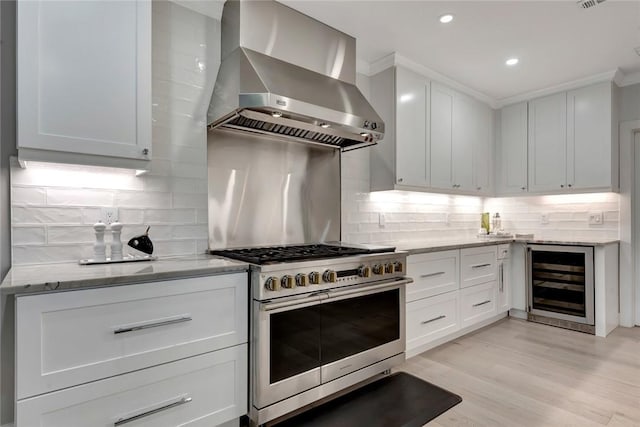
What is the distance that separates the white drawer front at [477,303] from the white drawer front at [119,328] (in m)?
2.29

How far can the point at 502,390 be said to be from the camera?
232 centimetres

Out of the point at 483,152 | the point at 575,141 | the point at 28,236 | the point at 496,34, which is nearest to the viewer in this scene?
the point at 28,236

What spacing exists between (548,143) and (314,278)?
3.49m

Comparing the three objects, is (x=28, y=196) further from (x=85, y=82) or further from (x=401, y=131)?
(x=401, y=131)

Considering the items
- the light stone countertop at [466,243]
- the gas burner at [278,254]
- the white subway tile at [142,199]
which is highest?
the white subway tile at [142,199]

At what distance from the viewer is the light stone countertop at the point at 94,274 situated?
4.15ft

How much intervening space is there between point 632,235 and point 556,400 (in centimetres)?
253

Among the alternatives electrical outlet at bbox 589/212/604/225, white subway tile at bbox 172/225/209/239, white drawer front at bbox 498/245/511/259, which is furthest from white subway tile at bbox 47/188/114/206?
electrical outlet at bbox 589/212/604/225

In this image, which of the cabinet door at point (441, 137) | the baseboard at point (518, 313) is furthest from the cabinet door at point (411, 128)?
the baseboard at point (518, 313)

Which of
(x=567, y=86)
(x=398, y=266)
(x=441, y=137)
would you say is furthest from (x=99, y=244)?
(x=567, y=86)

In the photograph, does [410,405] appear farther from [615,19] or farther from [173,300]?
[615,19]

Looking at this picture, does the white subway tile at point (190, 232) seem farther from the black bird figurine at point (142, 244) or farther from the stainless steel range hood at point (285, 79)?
the stainless steel range hood at point (285, 79)

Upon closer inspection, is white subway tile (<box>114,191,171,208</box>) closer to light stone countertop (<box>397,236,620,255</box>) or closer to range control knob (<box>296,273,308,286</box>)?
range control knob (<box>296,273,308,286</box>)

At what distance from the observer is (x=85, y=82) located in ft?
5.24
